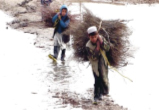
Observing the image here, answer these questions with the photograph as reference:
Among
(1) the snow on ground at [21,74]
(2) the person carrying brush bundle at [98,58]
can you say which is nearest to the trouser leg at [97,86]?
(2) the person carrying brush bundle at [98,58]

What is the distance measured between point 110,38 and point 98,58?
1.69ft

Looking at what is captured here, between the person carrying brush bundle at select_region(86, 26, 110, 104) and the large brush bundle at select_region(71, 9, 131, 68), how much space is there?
1.00 feet

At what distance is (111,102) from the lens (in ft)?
20.2

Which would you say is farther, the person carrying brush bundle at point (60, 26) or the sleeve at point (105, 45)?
Answer: the person carrying brush bundle at point (60, 26)

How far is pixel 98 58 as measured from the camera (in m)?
5.79

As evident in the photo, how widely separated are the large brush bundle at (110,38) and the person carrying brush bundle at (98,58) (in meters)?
0.31

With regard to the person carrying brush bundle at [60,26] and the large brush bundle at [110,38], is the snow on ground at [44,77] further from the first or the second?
the large brush bundle at [110,38]

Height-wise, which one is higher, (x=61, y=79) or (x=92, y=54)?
(x=92, y=54)

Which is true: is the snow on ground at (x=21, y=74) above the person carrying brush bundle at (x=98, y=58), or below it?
below

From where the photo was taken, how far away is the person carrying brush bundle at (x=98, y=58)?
5.60 m

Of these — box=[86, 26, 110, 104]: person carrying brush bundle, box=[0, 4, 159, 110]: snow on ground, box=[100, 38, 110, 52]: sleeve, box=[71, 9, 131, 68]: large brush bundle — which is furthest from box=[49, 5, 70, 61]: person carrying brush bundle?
box=[100, 38, 110, 52]: sleeve

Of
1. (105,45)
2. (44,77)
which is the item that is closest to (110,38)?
(105,45)

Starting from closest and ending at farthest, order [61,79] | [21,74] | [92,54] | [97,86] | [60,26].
Result: [92,54]
[97,86]
[61,79]
[21,74]
[60,26]

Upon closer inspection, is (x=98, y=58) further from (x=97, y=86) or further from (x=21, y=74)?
(x=21, y=74)
